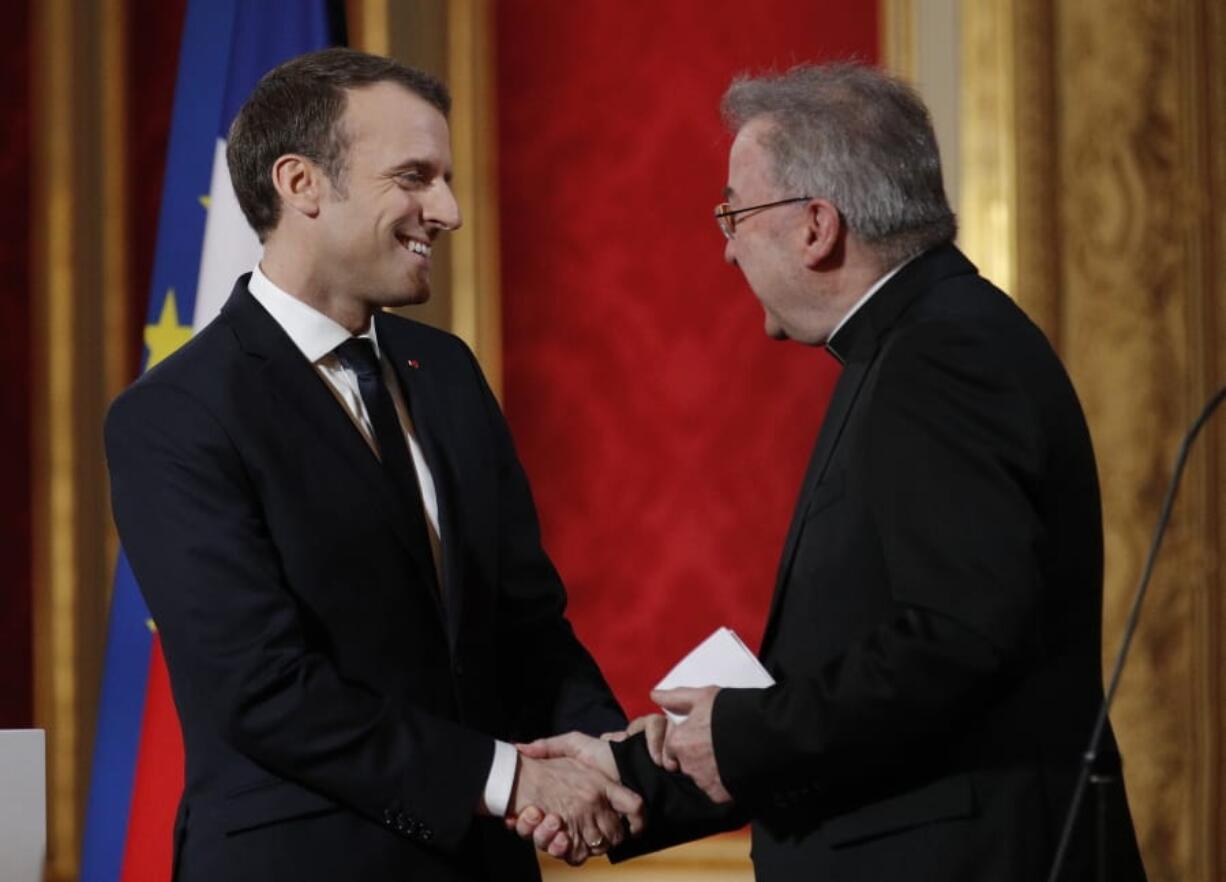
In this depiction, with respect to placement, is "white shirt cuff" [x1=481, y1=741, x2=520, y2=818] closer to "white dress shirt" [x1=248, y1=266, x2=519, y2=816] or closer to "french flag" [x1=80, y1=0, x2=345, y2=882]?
"white dress shirt" [x1=248, y1=266, x2=519, y2=816]

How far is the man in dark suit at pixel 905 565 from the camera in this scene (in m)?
1.90

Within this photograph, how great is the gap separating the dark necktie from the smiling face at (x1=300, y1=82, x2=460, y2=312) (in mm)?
66

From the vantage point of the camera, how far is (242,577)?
2119mm

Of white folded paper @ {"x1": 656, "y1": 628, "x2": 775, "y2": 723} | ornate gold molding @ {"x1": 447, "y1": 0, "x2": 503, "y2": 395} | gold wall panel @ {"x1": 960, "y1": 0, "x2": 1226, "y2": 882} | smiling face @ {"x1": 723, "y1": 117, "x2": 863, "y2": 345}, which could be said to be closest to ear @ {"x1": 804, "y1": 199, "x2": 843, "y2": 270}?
smiling face @ {"x1": 723, "y1": 117, "x2": 863, "y2": 345}

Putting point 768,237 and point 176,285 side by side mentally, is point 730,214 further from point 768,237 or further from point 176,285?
point 176,285

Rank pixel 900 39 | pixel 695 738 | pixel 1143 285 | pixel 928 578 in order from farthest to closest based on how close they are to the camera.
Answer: pixel 900 39 < pixel 1143 285 < pixel 695 738 < pixel 928 578

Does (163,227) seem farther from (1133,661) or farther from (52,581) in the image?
(1133,661)

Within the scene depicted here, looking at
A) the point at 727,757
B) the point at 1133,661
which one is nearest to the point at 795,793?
the point at 727,757

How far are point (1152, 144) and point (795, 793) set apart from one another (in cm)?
224

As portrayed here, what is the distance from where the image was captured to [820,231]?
2.15 metres

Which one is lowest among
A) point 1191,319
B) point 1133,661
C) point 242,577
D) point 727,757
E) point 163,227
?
point 1133,661

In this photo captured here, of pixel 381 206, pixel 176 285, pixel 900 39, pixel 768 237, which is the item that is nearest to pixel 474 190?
pixel 176 285

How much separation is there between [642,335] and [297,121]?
77.5 inches

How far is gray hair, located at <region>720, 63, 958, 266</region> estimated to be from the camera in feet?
6.97
